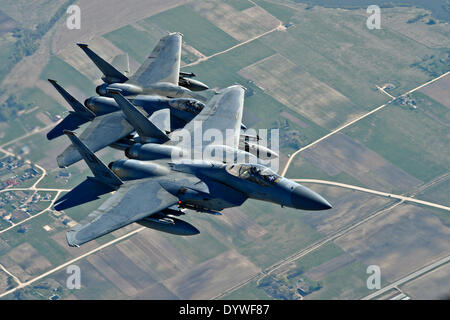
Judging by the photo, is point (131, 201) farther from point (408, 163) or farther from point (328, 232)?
point (408, 163)

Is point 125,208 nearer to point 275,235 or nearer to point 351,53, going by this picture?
point 275,235

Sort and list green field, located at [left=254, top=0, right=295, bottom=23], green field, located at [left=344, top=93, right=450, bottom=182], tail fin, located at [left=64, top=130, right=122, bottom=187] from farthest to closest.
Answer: green field, located at [left=254, top=0, right=295, bottom=23], green field, located at [left=344, top=93, right=450, bottom=182], tail fin, located at [left=64, top=130, right=122, bottom=187]

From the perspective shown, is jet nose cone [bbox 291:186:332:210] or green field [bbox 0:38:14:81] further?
green field [bbox 0:38:14:81]

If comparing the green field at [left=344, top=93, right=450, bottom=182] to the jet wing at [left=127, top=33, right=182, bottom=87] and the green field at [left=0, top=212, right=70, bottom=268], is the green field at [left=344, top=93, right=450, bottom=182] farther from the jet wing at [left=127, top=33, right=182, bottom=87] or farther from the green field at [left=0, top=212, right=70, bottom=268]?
the jet wing at [left=127, top=33, right=182, bottom=87]

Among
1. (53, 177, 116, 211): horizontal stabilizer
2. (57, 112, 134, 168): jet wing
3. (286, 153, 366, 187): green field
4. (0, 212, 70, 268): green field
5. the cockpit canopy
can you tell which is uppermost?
the cockpit canopy

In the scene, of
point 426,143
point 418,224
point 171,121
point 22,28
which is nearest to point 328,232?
point 418,224

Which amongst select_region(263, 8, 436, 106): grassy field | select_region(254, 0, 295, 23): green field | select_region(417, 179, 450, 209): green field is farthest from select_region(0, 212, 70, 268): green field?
select_region(254, 0, 295, 23): green field

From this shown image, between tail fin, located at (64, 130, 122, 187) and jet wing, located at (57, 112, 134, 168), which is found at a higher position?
tail fin, located at (64, 130, 122, 187)
